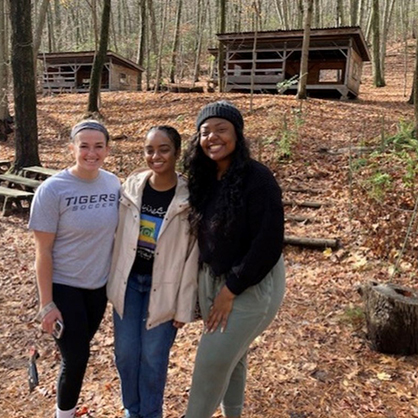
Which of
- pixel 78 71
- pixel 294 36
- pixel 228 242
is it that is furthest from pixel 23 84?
pixel 78 71

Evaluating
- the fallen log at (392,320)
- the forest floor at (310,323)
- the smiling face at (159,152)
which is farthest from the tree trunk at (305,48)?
the smiling face at (159,152)

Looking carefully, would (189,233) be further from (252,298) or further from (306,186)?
(306,186)

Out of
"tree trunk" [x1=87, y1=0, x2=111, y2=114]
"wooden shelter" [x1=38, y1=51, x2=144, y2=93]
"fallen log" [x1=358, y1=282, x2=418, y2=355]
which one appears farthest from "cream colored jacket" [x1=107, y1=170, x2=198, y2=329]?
"wooden shelter" [x1=38, y1=51, x2=144, y2=93]

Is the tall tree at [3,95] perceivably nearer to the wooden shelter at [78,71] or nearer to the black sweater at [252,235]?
the wooden shelter at [78,71]

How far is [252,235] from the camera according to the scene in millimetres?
2025

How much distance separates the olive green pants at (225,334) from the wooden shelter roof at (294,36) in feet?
56.3

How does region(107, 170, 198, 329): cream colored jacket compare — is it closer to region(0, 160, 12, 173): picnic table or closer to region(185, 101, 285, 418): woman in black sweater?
region(185, 101, 285, 418): woman in black sweater

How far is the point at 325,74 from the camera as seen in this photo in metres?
35.7

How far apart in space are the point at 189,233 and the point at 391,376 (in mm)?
2288

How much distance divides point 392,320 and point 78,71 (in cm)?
2741

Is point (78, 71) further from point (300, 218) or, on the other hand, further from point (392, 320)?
point (392, 320)

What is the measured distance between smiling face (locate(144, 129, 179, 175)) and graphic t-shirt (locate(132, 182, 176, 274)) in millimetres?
140

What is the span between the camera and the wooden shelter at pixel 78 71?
78.7ft

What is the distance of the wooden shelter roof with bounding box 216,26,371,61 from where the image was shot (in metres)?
16.8
